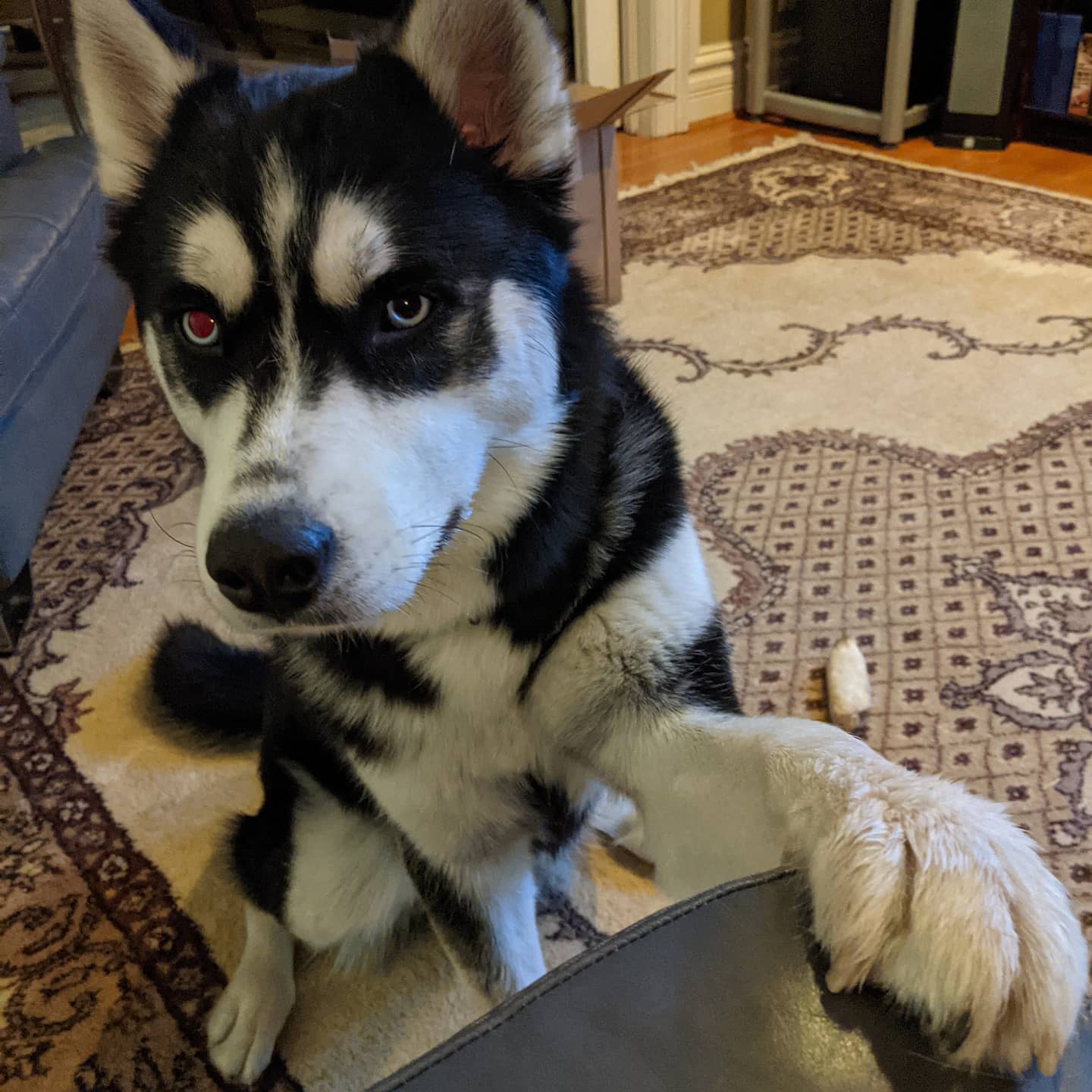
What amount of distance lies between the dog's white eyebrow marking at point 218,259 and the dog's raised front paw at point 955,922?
69 cm

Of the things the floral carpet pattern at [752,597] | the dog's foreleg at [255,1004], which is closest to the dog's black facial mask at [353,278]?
the floral carpet pattern at [752,597]

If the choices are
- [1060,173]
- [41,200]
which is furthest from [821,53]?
[41,200]

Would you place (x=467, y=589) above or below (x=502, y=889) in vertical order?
above

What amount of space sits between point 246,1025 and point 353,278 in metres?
0.96

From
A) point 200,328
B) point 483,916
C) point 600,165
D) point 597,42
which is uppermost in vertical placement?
point 200,328

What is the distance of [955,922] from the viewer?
57 cm

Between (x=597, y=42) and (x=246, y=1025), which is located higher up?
(x=597, y=42)

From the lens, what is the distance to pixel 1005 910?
1.93ft

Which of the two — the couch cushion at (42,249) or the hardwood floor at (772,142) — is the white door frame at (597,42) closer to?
the hardwood floor at (772,142)

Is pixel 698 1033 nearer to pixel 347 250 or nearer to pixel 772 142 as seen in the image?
pixel 347 250

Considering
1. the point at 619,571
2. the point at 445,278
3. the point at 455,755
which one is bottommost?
the point at 455,755

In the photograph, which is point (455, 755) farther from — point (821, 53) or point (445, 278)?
point (821, 53)

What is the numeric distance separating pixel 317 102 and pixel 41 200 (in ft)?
5.71

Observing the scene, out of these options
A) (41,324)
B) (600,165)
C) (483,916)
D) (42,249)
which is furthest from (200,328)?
(600,165)
